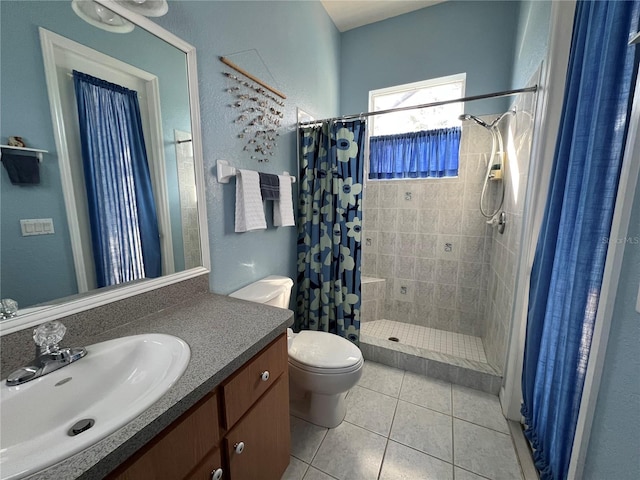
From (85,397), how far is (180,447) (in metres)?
0.30

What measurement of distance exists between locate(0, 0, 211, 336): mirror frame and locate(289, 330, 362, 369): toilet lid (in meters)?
0.66

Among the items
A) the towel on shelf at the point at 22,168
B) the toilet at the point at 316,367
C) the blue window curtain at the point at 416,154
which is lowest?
the toilet at the point at 316,367

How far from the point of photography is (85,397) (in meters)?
0.65

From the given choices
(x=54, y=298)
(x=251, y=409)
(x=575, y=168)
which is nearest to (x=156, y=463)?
(x=251, y=409)

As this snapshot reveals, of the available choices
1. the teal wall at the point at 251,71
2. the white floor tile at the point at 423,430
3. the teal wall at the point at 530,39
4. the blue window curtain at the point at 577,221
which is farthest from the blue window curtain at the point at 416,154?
the white floor tile at the point at 423,430

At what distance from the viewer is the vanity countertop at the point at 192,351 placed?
0.43m

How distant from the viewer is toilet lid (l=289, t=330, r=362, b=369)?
1.29 meters

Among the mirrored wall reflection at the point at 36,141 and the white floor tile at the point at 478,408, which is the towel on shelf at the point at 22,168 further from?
the white floor tile at the point at 478,408

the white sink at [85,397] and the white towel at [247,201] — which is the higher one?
the white towel at [247,201]

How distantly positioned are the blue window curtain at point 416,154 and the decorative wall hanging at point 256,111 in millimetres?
1174

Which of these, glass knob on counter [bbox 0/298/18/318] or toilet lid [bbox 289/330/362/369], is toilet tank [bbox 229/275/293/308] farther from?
glass knob on counter [bbox 0/298/18/318]

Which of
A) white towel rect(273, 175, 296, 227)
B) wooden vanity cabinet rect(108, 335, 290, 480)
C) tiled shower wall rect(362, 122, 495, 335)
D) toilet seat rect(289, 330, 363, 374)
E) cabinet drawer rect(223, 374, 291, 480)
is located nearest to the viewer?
wooden vanity cabinet rect(108, 335, 290, 480)

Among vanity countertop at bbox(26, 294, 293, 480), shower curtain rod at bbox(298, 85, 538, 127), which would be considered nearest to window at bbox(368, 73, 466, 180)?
shower curtain rod at bbox(298, 85, 538, 127)

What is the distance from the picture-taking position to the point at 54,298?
2.52ft
